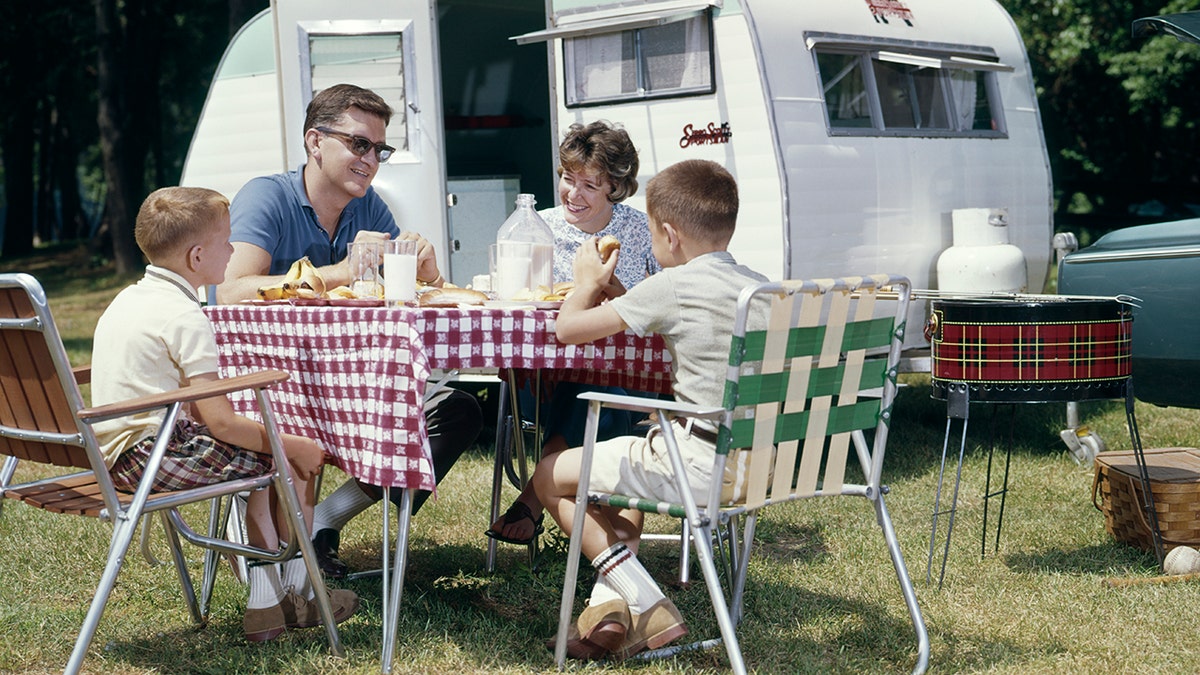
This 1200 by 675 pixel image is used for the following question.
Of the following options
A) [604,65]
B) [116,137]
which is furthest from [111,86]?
[604,65]

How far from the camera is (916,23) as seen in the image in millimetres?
6906

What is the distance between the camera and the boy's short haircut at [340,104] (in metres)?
4.19

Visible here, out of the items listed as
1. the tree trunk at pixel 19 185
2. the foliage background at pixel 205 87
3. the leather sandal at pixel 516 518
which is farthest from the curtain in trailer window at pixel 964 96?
the tree trunk at pixel 19 185

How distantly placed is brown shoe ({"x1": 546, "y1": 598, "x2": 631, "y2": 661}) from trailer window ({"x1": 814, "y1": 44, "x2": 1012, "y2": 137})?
3426 mm

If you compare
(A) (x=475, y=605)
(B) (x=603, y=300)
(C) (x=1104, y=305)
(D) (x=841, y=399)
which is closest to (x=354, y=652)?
(A) (x=475, y=605)

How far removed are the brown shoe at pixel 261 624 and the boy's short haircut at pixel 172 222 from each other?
39.1 inches

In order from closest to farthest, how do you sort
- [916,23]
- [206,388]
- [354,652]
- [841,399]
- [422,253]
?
[206,388]
[841,399]
[354,652]
[422,253]
[916,23]

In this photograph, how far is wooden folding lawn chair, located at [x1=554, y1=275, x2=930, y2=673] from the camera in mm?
2938

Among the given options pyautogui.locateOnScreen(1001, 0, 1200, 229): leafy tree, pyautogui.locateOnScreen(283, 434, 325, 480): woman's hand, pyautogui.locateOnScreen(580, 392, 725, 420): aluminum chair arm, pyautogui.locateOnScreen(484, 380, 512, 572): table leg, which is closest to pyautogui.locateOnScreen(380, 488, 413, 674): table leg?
pyautogui.locateOnScreen(283, 434, 325, 480): woman's hand

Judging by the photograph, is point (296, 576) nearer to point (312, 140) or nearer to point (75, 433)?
point (75, 433)

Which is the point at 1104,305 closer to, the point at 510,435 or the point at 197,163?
the point at 510,435

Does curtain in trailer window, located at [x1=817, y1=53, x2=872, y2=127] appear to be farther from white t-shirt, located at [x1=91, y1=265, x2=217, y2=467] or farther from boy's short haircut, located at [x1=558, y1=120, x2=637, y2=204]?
white t-shirt, located at [x1=91, y1=265, x2=217, y2=467]

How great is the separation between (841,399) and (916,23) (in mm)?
4219

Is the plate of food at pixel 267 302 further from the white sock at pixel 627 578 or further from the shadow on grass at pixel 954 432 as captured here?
the shadow on grass at pixel 954 432
